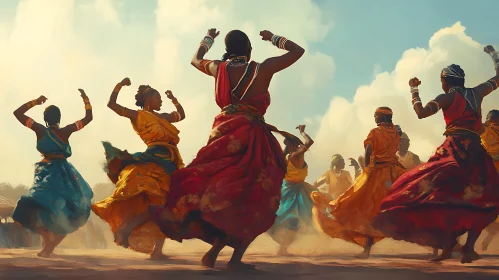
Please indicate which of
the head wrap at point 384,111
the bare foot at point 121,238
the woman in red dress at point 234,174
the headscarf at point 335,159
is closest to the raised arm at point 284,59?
the woman in red dress at point 234,174

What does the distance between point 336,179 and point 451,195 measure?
353 inches

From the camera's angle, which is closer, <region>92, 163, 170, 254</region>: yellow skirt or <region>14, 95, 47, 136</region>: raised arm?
<region>92, 163, 170, 254</region>: yellow skirt

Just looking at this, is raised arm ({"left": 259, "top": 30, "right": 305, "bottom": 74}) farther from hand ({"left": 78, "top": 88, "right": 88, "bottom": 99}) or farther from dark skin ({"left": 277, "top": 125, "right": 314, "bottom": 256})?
dark skin ({"left": 277, "top": 125, "right": 314, "bottom": 256})

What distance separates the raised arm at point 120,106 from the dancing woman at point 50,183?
1.48m

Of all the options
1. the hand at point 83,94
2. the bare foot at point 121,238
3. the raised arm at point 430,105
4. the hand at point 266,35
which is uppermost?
the hand at point 83,94

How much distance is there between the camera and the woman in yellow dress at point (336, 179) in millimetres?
16344

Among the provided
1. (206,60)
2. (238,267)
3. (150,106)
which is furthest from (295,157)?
(238,267)

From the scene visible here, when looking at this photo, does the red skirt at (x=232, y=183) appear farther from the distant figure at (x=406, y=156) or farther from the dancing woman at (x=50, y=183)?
→ the distant figure at (x=406, y=156)

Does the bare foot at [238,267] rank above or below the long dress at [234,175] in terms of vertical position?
below

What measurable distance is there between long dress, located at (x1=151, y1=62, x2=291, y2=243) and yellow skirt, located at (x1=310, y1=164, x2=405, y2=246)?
3945mm

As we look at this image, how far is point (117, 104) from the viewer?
359 inches

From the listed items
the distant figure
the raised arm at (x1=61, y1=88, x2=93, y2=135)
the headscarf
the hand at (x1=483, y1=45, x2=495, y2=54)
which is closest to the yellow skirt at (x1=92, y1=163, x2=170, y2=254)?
the raised arm at (x1=61, y1=88, x2=93, y2=135)

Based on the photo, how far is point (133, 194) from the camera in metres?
8.91

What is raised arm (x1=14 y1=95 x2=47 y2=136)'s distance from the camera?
1036cm
